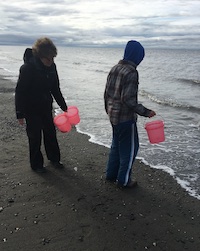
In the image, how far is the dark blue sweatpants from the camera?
4172mm

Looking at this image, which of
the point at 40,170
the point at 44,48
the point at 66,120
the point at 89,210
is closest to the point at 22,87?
the point at 44,48

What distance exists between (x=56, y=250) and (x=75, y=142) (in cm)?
373

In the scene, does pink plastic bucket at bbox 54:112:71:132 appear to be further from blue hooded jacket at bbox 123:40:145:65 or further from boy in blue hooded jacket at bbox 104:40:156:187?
blue hooded jacket at bbox 123:40:145:65

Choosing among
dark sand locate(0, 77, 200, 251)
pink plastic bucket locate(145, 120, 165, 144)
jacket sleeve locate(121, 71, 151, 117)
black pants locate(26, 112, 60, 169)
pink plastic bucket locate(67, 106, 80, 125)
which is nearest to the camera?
dark sand locate(0, 77, 200, 251)

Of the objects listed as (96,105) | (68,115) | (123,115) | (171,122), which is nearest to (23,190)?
(68,115)

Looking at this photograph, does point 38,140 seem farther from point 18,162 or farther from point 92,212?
point 92,212

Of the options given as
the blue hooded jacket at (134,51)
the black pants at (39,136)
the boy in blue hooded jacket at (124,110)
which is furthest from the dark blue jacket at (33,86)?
the blue hooded jacket at (134,51)

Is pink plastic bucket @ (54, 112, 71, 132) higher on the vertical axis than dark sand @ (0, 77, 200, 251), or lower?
higher

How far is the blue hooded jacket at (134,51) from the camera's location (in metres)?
3.78

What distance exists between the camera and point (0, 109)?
393 inches

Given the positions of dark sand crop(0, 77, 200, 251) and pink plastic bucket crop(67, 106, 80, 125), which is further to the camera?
pink plastic bucket crop(67, 106, 80, 125)

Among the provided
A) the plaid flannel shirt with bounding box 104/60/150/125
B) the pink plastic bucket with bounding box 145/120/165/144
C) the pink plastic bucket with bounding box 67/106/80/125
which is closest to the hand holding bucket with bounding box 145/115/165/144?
the pink plastic bucket with bounding box 145/120/165/144

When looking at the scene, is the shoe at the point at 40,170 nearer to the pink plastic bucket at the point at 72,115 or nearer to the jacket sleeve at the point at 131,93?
the pink plastic bucket at the point at 72,115

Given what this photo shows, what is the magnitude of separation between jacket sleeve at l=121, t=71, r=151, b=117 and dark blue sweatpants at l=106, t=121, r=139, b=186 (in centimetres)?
32
